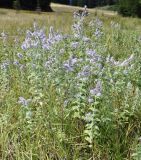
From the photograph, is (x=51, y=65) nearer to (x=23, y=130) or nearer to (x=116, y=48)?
(x=23, y=130)

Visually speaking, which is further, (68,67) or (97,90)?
(68,67)

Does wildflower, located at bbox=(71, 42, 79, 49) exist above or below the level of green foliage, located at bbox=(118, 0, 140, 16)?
above

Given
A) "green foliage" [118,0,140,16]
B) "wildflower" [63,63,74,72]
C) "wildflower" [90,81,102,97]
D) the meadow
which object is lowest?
"green foliage" [118,0,140,16]

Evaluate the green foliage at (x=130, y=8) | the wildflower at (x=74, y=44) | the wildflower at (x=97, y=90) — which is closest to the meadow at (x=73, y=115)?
the wildflower at (x=97, y=90)

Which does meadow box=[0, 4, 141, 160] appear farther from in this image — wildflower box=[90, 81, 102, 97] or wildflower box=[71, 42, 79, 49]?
wildflower box=[71, 42, 79, 49]

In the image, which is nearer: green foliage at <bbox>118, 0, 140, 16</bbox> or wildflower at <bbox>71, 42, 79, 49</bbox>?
wildflower at <bbox>71, 42, 79, 49</bbox>

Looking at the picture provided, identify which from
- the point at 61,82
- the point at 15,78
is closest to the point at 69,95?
the point at 61,82

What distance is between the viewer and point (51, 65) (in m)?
4.39

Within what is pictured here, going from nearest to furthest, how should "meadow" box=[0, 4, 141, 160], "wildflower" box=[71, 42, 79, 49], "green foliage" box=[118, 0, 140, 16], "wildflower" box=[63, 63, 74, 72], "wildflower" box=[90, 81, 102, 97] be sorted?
"wildflower" box=[90, 81, 102, 97], "meadow" box=[0, 4, 141, 160], "wildflower" box=[63, 63, 74, 72], "wildflower" box=[71, 42, 79, 49], "green foliage" box=[118, 0, 140, 16]

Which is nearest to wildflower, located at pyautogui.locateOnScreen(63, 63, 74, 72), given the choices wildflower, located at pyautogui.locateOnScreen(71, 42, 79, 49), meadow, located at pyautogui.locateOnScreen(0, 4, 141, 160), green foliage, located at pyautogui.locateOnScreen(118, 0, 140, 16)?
meadow, located at pyautogui.locateOnScreen(0, 4, 141, 160)

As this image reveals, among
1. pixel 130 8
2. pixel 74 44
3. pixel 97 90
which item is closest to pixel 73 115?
pixel 97 90

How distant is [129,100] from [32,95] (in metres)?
0.95

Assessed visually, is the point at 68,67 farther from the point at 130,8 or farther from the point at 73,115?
the point at 130,8

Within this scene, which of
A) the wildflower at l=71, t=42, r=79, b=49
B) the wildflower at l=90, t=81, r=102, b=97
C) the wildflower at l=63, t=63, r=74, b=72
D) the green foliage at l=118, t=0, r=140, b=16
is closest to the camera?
the wildflower at l=90, t=81, r=102, b=97
